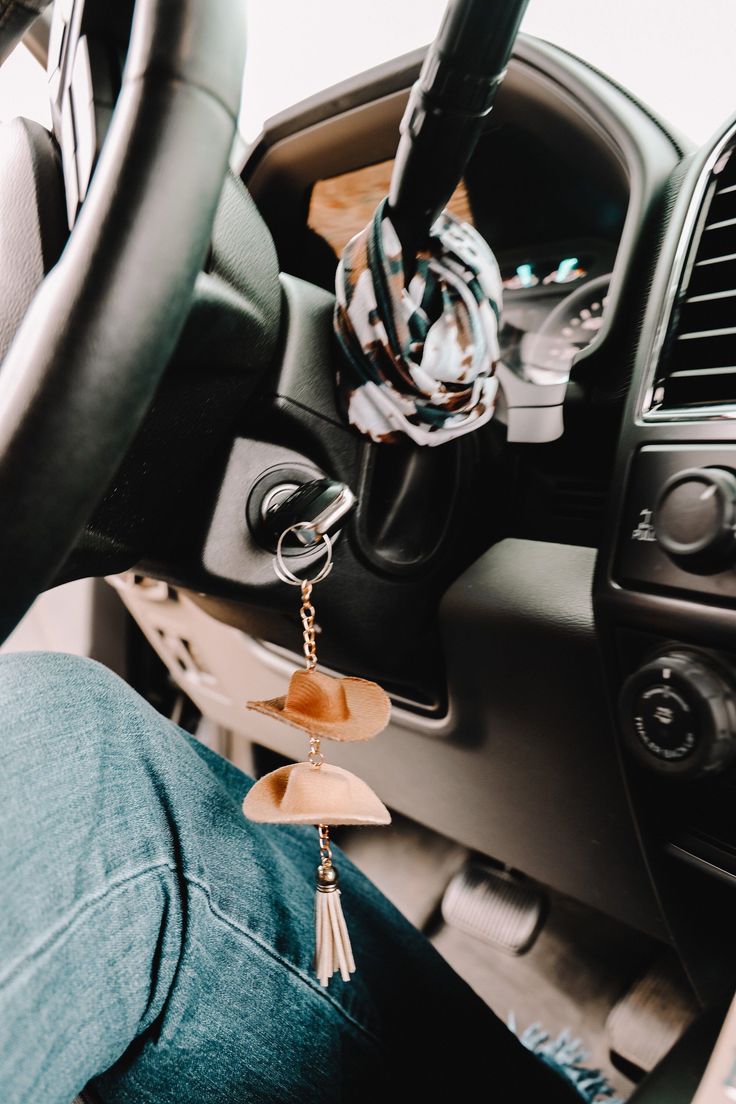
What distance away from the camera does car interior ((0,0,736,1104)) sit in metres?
0.30

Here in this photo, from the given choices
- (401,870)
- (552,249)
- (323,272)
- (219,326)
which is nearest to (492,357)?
(219,326)

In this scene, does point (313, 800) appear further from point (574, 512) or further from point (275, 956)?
point (574, 512)

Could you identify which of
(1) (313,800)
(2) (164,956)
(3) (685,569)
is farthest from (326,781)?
(3) (685,569)

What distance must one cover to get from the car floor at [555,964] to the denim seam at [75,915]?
658 millimetres

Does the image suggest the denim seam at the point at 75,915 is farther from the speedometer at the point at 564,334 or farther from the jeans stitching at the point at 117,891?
the speedometer at the point at 564,334

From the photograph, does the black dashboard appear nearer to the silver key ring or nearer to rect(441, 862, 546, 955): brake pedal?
the silver key ring

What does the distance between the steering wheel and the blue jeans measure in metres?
0.16

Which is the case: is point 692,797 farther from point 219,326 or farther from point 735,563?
point 219,326

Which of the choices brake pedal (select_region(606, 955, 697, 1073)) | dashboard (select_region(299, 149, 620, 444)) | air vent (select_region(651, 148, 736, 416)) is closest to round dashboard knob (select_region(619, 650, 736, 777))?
air vent (select_region(651, 148, 736, 416))

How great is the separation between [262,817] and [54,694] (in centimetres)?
17

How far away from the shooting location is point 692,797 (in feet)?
1.70

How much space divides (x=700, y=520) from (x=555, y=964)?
71cm

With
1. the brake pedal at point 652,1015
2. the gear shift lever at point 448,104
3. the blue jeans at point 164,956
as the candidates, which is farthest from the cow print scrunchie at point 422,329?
the brake pedal at point 652,1015

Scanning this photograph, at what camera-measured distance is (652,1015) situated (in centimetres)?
84
